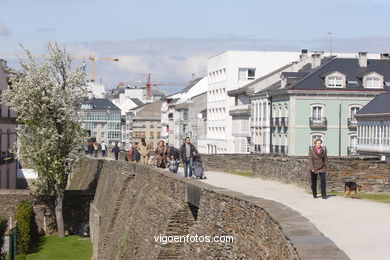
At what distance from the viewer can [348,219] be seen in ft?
53.1

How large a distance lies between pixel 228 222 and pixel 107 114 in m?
172

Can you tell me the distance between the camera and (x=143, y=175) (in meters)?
30.2

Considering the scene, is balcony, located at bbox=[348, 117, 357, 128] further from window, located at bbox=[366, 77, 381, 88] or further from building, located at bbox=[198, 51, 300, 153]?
building, located at bbox=[198, 51, 300, 153]

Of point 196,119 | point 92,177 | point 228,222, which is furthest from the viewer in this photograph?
point 196,119

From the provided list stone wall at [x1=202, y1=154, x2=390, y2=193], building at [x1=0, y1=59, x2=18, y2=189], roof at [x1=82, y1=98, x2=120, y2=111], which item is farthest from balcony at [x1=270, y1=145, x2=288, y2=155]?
roof at [x1=82, y1=98, x2=120, y2=111]

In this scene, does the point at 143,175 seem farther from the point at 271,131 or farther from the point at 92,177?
the point at 271,131

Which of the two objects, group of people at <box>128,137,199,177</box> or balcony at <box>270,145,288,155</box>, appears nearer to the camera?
group of people at <box>128,137,199,177</box>

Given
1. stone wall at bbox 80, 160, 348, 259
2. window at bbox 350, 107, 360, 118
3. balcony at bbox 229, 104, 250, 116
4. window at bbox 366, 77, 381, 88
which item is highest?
window at bbox 366, 77, 381, 88

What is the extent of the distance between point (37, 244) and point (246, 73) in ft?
187

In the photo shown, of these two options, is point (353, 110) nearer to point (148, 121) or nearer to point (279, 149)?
point (279, 149)

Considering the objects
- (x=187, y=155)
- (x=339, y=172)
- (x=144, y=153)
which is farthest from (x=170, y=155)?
(x=339, y=172)

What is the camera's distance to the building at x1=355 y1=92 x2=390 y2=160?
6128cm

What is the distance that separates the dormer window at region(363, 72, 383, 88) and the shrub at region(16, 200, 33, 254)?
3443 cm

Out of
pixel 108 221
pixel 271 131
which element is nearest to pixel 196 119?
pixel 271 131
